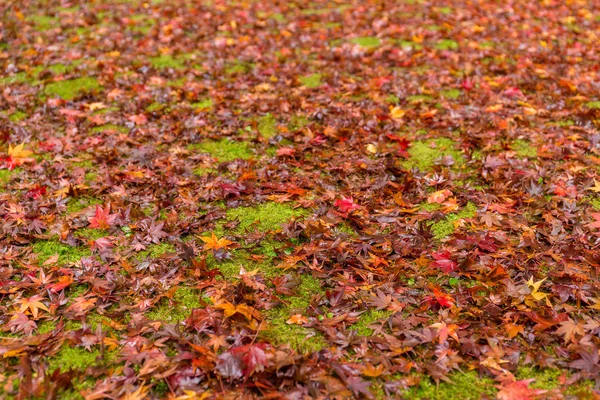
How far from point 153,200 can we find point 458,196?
234 cm

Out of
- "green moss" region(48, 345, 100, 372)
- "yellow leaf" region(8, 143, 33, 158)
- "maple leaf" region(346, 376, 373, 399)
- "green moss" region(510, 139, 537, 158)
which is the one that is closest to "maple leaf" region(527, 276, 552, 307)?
"maple leaf" region(346, 376, 373, 399)

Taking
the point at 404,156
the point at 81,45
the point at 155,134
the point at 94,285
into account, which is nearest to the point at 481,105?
the point at 404,156

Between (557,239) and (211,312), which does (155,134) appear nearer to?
(211,312)

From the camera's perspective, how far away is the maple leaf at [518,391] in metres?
2.35

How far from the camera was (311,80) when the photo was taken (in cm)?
602

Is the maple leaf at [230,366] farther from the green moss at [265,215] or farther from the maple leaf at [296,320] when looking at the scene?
the green moss at [265,215]

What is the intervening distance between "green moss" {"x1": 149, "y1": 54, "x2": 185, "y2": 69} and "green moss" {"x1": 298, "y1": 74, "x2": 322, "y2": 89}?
158cm

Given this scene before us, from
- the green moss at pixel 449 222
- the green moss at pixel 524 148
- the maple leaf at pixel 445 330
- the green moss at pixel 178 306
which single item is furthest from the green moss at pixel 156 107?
the maple leaf at pixel 445 330

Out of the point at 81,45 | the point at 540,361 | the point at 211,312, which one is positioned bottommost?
the point at 540,361

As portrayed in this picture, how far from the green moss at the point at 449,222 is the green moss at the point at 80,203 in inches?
98.5

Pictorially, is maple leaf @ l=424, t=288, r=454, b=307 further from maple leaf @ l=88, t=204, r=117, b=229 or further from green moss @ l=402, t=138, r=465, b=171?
maple leaf @ l=88, t=204, r=117, b=229

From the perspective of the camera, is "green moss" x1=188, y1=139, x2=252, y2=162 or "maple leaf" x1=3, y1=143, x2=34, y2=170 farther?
"green moss" x1=188, y1=139, x2=252, y2=162

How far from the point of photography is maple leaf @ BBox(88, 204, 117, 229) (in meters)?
3.49

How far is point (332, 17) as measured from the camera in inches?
319
